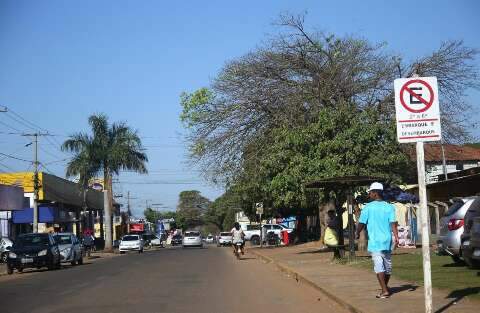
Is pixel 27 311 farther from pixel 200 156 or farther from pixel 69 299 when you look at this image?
pixel 200 156

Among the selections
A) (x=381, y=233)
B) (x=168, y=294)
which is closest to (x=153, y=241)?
(x=168, y=294)

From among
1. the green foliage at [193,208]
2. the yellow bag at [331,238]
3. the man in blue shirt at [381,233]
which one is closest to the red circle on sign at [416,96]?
the man in blue shirt at [381,233]

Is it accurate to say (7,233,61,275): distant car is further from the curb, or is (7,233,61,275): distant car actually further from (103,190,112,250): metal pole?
(103,190,112,250): metal pole

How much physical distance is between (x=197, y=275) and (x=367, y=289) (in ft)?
27.7

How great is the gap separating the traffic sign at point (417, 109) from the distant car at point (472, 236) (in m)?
4.58

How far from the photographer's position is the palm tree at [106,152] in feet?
174

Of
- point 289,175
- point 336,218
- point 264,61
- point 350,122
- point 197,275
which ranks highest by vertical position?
point 264,61

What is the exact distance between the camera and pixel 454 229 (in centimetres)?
1580

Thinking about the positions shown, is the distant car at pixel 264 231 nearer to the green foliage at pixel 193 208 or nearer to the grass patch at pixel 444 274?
the grass patch at pixel 444 274

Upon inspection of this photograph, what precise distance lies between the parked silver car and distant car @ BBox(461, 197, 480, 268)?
1.63 feet

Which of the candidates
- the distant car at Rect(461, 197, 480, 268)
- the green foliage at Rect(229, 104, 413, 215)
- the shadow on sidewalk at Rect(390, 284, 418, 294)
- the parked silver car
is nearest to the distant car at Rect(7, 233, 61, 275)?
the green foliage at Rect(229, 104, 413, 215)

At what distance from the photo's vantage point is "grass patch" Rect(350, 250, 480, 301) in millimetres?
12281

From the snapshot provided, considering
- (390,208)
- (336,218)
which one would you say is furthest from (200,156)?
(390,208)

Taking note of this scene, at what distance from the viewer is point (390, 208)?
11.8 m
